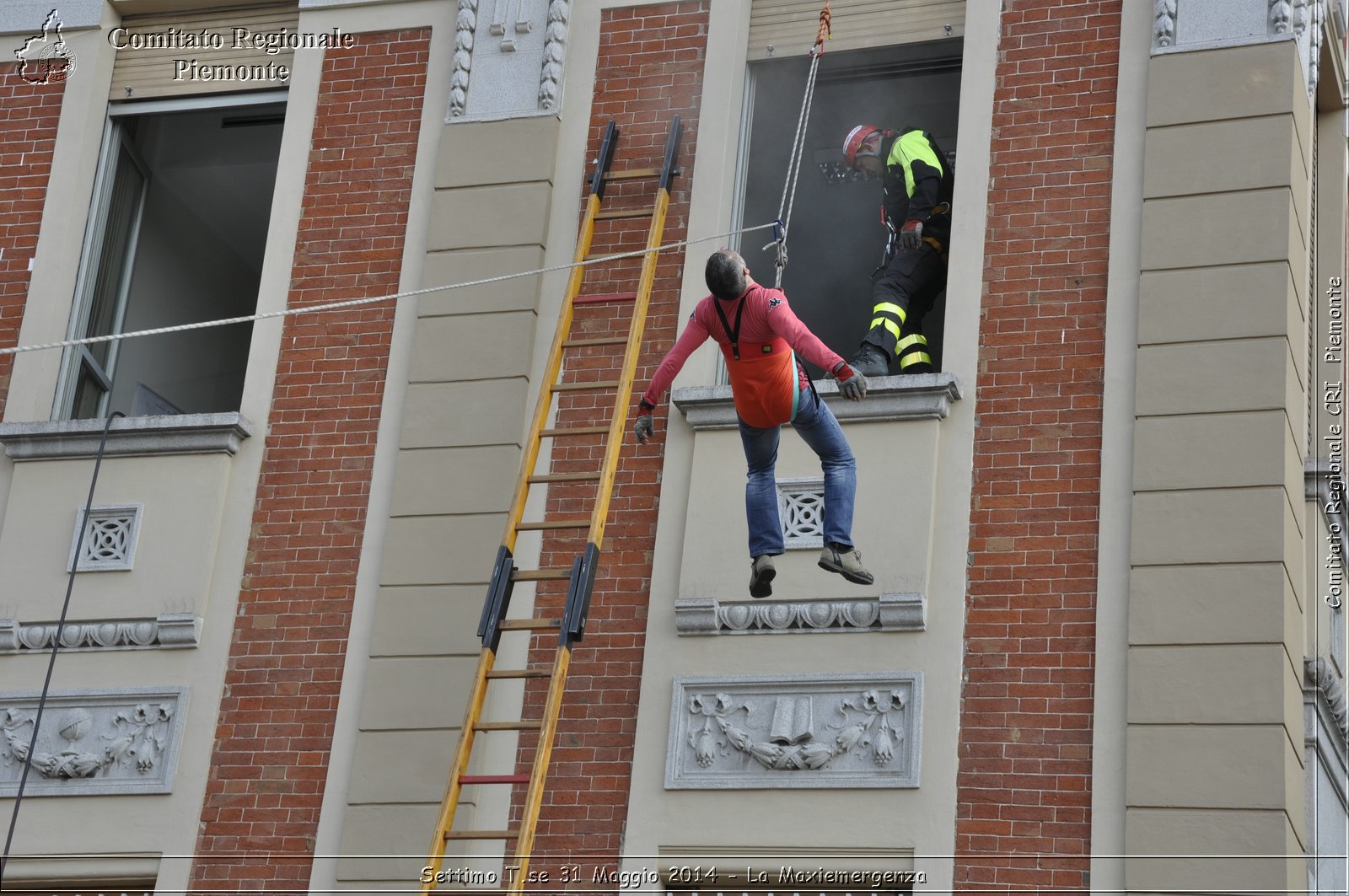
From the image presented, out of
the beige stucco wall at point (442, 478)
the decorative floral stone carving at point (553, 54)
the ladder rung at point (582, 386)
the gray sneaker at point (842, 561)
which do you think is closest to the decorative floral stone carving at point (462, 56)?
the beige stucco wall at point (442, 478)

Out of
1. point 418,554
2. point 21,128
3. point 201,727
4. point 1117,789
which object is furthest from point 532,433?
point 21,128

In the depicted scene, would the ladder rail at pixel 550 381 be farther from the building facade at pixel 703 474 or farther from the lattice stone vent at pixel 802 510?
the lattice stone vent at pixel 802 510

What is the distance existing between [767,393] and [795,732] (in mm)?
1849

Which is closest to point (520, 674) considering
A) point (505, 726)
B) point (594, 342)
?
point (505, 726)

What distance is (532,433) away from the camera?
10.1m

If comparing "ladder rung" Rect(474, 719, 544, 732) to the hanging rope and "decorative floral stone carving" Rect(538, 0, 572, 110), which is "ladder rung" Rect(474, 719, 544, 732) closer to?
the hanging rope

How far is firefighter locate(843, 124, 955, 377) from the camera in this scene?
34.8ft

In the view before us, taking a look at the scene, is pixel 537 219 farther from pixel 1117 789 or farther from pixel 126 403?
pixel 1117 789

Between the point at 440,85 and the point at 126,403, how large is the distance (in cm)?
269

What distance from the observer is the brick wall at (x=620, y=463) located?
10102mm

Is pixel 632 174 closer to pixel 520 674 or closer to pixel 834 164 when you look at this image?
pixel 834 164

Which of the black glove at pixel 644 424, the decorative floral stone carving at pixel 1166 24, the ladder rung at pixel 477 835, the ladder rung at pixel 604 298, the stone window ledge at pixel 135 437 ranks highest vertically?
the decorative floral stone carving at pixel 1166 24

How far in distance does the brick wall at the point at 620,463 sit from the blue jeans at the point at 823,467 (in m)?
0.95

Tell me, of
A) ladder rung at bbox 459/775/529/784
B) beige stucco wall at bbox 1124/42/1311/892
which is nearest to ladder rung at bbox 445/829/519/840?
ladder rung at bbox 459/775/529/784
